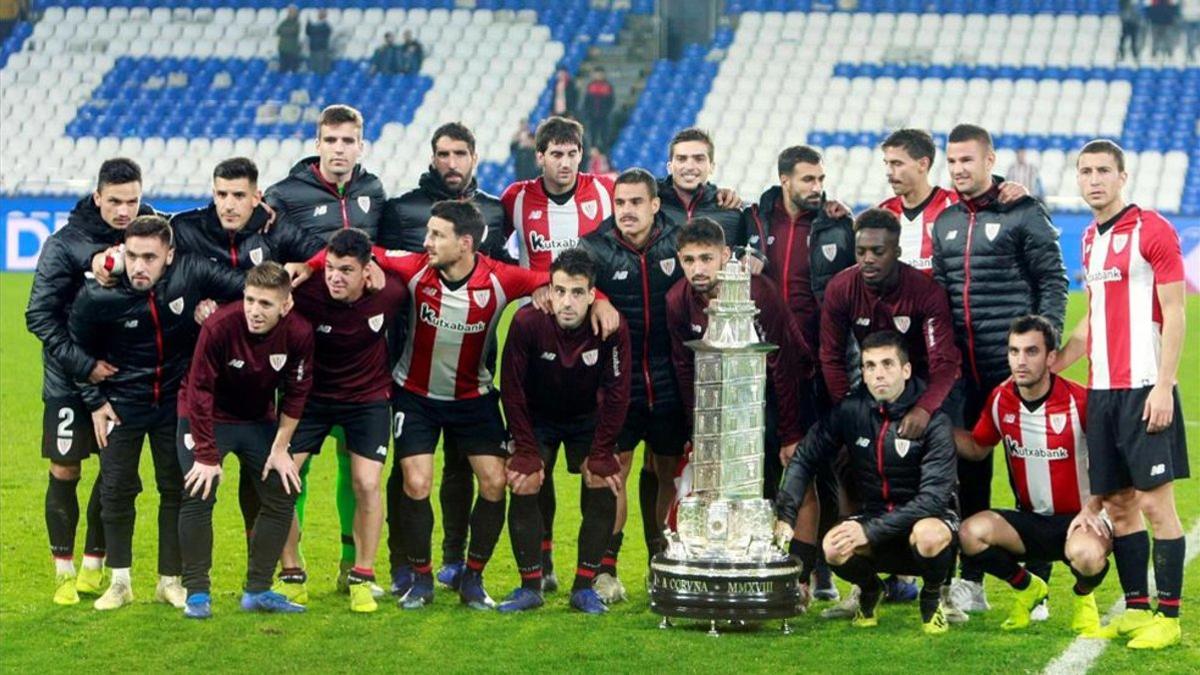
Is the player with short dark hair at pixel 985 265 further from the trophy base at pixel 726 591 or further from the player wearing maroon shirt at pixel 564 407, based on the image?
the player wearing maroon shirt at pixel 564 407

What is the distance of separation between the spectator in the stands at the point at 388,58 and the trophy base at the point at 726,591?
80.1 feet

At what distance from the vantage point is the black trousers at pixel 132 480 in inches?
305

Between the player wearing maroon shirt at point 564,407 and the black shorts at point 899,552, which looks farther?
the player wearing maroon shirt at point 564,407

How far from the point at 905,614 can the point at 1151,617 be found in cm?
97

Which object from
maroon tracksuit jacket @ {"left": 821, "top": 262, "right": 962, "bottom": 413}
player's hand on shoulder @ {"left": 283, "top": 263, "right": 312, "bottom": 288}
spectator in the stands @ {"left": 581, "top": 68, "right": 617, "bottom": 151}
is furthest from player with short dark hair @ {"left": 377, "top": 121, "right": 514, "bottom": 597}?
spectator in the stands @ {"left": 581, "top": 68, "right": 617, "bottom": 151}

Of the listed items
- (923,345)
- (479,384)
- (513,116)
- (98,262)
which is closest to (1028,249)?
(923,345)

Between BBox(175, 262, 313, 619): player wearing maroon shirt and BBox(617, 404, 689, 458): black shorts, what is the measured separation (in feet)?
4.34

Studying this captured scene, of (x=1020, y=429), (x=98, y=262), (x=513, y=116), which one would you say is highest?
(x=513, y=116)

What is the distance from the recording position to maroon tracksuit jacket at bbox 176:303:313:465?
7.35 m

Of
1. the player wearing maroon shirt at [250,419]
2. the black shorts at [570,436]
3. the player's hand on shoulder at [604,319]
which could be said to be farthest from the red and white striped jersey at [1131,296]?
the player wearing maroon shirt at [250,419]

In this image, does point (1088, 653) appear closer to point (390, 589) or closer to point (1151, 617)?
point (1151, 617)

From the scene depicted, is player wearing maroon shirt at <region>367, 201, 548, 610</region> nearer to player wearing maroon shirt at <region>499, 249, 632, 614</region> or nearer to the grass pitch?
player wearing maroon shirt at <region>499, 249, 632, 614</region>

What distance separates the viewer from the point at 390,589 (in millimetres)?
8086

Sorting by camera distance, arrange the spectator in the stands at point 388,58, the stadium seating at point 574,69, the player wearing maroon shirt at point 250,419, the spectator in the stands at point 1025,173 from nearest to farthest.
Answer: the player wearing maroon shirt at point 250,419, the spectator in the stands at point 1025,173, the stadium seating at point 574,69, the spectator in the stands at point 388,58
